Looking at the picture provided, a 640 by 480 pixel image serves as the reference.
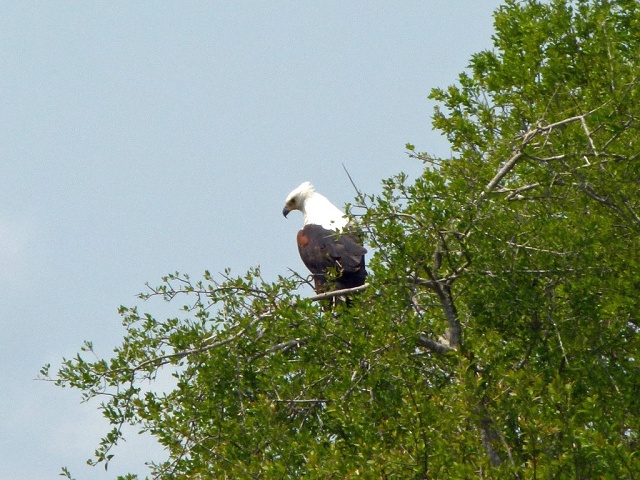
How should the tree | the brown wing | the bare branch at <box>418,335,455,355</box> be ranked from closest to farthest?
the tree → the bare branch at <box>418,335,455,355</box> → the brown wing

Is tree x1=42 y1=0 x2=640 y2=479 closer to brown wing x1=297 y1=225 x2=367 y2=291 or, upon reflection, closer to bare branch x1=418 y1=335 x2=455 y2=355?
bare branch x1=418 y1=335 x2=455 y2=355

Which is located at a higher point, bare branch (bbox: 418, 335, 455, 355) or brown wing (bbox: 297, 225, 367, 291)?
brown wing (bbox: 297, 225, 367, 291)

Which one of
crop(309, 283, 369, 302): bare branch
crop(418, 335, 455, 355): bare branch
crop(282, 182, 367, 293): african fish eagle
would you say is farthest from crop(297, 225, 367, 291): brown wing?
crop(418, 335, 455, 355): bare branch

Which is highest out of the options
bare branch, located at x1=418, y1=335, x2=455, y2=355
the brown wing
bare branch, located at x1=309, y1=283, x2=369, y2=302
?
the brown wing

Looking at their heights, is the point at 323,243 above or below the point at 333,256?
above

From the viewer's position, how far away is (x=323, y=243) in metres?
11.8

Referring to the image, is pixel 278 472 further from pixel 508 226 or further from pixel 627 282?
pixel 627 282

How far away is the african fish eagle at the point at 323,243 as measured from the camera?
36.0 ft

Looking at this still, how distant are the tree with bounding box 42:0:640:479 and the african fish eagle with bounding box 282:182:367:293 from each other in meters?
1.54

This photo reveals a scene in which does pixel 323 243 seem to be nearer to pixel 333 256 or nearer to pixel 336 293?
pixel 333 256

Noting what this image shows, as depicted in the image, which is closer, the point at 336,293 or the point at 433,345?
the point at 433,345

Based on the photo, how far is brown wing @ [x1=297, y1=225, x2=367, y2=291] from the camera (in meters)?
10.9

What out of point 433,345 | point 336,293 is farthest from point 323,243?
point 433,345

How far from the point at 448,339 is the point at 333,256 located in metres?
3.15
